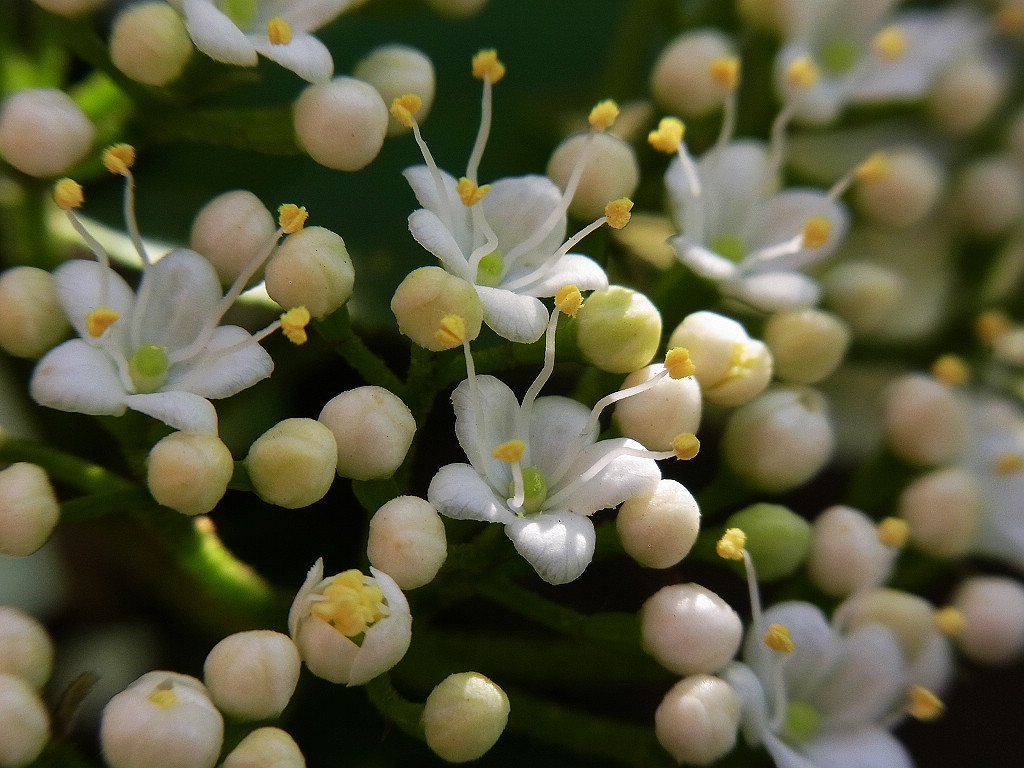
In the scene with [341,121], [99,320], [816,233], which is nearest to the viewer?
[99,320]

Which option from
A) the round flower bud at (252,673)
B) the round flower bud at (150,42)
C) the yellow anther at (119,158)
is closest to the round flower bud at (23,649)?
the round flower bud at (252,673)

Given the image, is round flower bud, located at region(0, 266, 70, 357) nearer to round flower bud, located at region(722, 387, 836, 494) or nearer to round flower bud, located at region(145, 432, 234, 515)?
round flower bud, located at region(145, 432, 234, 515)

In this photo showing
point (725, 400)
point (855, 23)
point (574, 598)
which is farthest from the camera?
point (855, 23)

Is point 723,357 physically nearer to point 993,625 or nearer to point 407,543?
point 407,543

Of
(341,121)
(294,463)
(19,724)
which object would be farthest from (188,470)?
(341,121)

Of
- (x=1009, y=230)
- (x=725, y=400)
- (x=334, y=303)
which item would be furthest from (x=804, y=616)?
(x=1009, y=230)

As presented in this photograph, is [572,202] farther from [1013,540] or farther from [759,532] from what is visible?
[1013,540]

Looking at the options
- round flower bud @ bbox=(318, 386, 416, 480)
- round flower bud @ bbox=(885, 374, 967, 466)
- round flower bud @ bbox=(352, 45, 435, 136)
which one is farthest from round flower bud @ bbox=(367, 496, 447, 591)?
round flower bud @ bbox=(885, 374, 967, 466)
